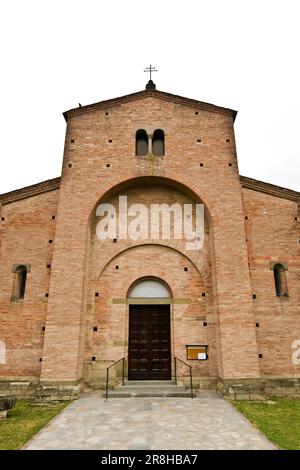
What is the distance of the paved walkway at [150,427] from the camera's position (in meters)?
5.89

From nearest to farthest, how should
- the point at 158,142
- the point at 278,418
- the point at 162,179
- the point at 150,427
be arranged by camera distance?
the point at 150,427 → the point at 278,418 → the point at 162,179 → the point at 158,142

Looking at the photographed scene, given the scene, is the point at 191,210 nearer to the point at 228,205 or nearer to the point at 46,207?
the point at 228,205

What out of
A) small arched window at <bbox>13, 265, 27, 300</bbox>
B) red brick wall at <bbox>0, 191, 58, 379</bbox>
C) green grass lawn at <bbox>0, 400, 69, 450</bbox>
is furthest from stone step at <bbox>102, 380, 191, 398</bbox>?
small arched window at <bbox>13, 265, 27, 300</bbox>

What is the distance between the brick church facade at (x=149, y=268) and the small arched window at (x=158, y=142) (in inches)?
1.9

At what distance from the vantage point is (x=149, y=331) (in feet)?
39.1

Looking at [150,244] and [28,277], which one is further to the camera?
[150,244]

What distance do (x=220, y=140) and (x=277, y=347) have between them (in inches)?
321

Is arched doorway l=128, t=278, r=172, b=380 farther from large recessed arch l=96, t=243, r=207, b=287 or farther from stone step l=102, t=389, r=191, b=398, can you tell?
stone step l=102, t=389, r=191, b=398

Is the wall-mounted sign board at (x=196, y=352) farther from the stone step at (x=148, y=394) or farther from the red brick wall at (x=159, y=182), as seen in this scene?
the stone step at (x=148, y=394)

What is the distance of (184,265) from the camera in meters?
12.4

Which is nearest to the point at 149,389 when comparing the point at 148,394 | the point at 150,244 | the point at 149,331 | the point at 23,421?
the point at 148,394

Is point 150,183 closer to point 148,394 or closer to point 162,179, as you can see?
point 162,179

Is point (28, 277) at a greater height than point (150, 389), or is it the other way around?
point (28, 277)

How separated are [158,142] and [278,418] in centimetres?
1046
